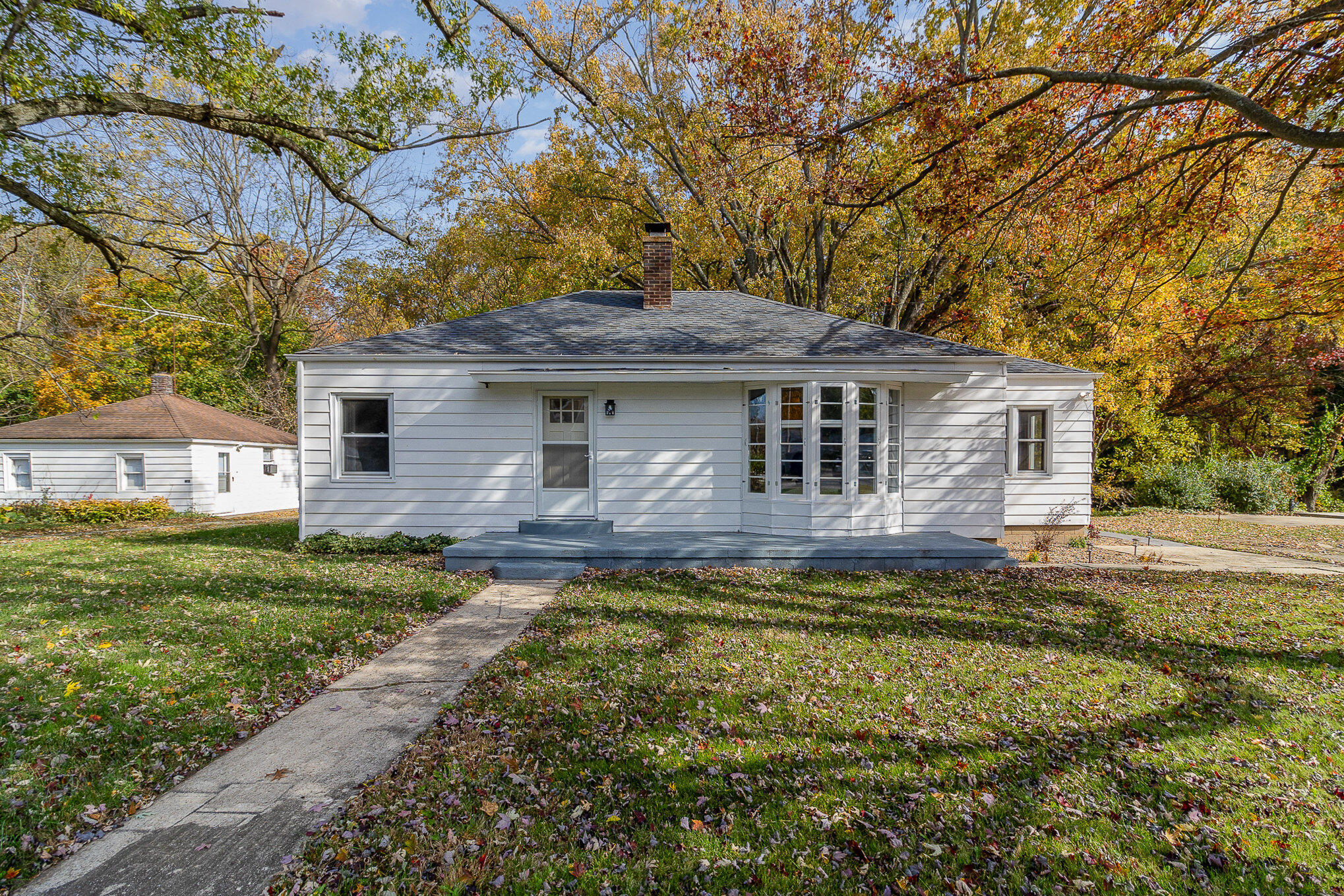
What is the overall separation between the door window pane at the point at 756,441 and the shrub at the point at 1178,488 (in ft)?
46.3

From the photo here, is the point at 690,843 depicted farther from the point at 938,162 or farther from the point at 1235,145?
the point at 1235,145

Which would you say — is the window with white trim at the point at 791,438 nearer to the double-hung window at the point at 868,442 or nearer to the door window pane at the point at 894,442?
the double-hung window at the point at 868,442

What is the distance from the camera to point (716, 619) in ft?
18.7

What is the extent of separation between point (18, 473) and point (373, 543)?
16.5 metres

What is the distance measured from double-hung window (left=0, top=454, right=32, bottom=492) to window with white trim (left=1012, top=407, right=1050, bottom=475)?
84.7 feet

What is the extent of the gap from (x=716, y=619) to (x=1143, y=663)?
3457mm

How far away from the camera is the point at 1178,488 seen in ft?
53.2

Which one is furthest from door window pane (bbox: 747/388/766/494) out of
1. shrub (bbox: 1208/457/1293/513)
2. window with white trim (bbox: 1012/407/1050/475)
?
shrub (bbox: 1208/457/1293/513)

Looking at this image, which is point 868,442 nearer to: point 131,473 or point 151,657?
point 151,657

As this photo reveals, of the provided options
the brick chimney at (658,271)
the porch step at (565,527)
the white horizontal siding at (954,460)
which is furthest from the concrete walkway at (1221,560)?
the brick chimney at (658,271)

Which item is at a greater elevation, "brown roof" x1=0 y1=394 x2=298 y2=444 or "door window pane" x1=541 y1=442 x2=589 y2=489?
"brown roof" x1=0 y1=394 x2=298 y2=444

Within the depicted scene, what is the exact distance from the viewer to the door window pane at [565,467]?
9.57 meters

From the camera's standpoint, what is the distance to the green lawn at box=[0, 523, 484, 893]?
9.17 ft

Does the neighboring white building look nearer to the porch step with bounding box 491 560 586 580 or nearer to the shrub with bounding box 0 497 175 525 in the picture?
the shrub with bounding box 0 497 175 525
